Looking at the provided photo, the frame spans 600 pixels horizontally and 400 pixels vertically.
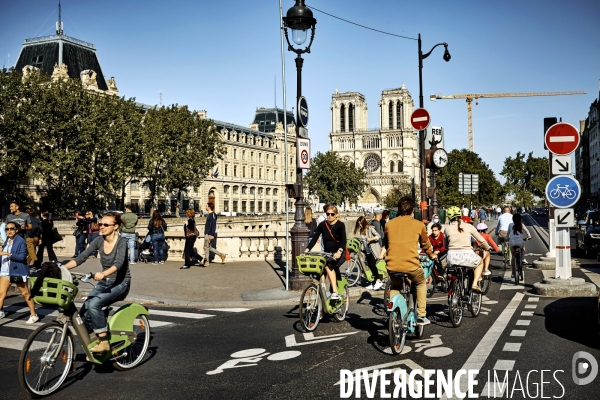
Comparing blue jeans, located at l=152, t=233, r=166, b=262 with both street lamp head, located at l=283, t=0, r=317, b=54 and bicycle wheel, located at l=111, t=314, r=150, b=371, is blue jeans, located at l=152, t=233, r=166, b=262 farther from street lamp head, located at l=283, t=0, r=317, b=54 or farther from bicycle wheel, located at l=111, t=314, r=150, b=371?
bicycle wheel, located at l=111, t=314, r=150, b=371

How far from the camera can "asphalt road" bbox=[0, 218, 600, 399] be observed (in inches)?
229

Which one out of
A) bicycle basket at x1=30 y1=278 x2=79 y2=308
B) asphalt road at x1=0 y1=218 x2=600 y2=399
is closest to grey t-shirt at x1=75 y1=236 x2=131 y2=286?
bicycle basket at x1=30 y1=278 x2=79 y2=308

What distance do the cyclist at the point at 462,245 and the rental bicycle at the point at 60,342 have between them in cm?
508

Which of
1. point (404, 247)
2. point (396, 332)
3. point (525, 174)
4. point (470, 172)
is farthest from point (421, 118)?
point (525, 174)

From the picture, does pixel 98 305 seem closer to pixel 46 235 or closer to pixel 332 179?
pixel 46 235

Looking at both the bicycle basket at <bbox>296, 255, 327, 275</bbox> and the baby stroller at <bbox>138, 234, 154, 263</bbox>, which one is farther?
the baby stroller at <bbox>138, 234, 154, 263</bbox>

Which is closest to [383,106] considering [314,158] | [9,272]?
[314,158]

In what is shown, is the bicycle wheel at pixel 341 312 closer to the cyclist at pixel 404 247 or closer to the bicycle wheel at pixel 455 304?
the bicycle wheel at pixel 455 304

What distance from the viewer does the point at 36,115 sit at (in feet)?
144

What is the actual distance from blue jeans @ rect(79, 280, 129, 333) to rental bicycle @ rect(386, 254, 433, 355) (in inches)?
121

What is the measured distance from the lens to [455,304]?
862 cm

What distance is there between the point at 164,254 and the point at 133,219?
2.41 m

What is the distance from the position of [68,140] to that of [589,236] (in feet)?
125

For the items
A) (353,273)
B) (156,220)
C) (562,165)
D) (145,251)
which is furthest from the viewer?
(145,251)
